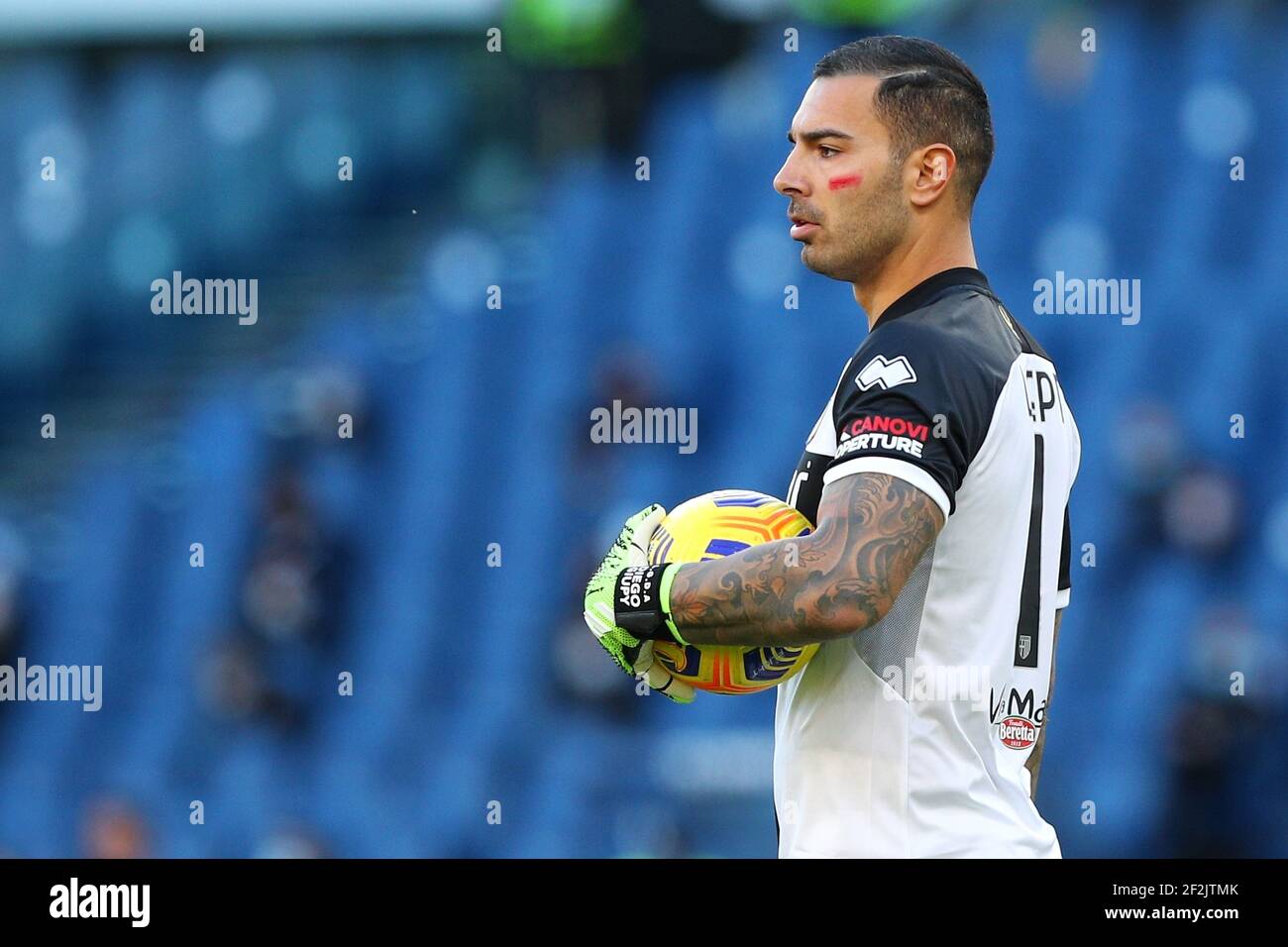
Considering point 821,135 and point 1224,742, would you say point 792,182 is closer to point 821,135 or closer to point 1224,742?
point 821,135

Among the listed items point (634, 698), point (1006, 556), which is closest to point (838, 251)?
point (1006, 556)

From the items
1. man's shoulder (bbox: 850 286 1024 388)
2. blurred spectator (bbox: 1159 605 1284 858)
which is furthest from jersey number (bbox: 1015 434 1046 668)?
blurred spectator (bbox: 1159 605 1284 858)

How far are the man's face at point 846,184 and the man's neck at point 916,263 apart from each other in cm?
2

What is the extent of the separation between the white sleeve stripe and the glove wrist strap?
322 millimetres

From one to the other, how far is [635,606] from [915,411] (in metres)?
0.51

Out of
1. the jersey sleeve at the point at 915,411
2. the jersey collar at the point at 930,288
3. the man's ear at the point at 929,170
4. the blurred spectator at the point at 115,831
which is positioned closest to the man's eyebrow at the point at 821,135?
the man's ear at the point at 929,170

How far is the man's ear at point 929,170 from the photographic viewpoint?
2609mm

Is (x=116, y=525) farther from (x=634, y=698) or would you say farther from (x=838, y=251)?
(x=838, y=251)

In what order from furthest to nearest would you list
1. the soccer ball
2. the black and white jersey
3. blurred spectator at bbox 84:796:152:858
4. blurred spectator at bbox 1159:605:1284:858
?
blurred spectator at bbox 84:796:152:858
blurred spectator at bbox 1159:605:1284:858
the soccer ball
the black and white jersey

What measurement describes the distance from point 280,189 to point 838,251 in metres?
5.79

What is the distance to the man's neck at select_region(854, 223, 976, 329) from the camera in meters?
2.63

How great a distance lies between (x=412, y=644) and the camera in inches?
277

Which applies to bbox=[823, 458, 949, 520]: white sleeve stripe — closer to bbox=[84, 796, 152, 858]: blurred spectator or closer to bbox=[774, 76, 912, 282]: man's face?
bbox=[774, 76, 912, 282]: man's face

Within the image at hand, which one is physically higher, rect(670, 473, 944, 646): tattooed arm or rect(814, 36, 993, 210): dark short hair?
rect(814, 36, 993, 210): dark short hair
